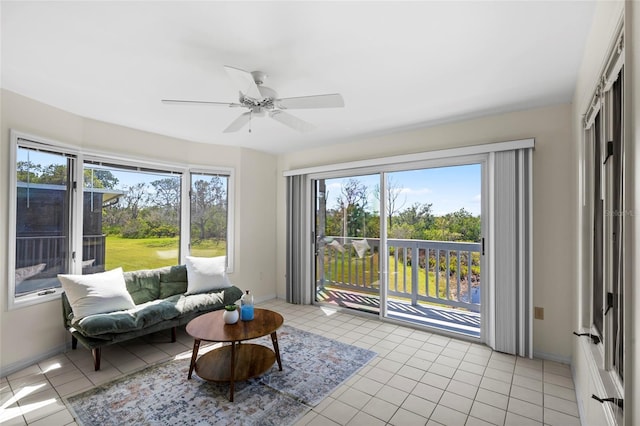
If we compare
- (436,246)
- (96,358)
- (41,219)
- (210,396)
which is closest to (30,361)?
(96,358)

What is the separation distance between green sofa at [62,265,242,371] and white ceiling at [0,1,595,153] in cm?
194

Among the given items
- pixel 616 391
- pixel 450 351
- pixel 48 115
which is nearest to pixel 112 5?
pixel 48 115

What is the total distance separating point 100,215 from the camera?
3.59 meters

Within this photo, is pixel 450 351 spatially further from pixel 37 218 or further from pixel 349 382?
pixel 37 218

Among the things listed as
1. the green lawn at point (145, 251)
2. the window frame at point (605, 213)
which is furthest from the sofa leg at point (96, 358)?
the window frame at point (605, 213)

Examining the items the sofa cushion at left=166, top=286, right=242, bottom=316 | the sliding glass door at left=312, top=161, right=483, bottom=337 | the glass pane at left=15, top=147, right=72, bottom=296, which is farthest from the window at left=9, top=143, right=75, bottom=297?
the sliding glass door at left=312, top=161, right=483, bottom=337

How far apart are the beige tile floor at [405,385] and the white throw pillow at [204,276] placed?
0.64 metres

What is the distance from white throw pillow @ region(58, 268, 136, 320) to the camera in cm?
286

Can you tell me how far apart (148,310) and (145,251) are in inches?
50.2

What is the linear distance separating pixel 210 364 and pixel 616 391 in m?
2.71

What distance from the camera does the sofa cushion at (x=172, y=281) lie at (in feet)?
12.1

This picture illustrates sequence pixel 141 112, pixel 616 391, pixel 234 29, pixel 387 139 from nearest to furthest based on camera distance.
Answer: pixel 616 391 → pixel 234 29 → pixel 141 112 → pixel 387 139

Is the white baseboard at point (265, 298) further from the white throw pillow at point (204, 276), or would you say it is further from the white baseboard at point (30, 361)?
the white baseboard at point (30, 361)

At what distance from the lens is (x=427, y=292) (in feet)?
13.3
